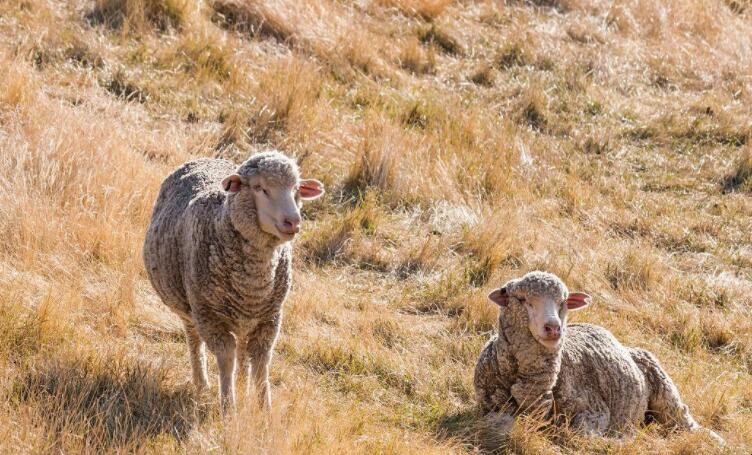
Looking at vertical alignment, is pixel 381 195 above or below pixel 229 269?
below

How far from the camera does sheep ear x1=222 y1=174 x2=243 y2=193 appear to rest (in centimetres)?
536

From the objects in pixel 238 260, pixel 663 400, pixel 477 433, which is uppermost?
pixel 238 260

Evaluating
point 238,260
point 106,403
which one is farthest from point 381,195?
point 106,403

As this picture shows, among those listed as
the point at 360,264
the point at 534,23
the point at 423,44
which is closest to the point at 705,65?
the point at 534,23

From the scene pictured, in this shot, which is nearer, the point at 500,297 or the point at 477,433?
the point at 477,433

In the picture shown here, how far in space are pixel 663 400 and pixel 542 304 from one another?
49.4 inches

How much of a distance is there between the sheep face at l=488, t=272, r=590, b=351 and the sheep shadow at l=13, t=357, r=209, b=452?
5.94ft

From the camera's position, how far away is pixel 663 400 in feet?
21.9

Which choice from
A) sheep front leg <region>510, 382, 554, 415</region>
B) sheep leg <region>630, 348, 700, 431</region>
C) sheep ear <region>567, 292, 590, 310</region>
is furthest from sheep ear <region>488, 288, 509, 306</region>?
sheep leg <region>630, 348, 700, 431</region>

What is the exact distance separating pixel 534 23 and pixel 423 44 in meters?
1.92

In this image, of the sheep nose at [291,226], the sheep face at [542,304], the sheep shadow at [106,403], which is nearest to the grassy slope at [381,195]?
the sheep shadow at [106,403]

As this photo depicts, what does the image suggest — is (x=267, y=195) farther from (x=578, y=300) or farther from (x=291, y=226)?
(x=578, y=300)

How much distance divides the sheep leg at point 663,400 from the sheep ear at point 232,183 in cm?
290

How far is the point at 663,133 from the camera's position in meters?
12.2
